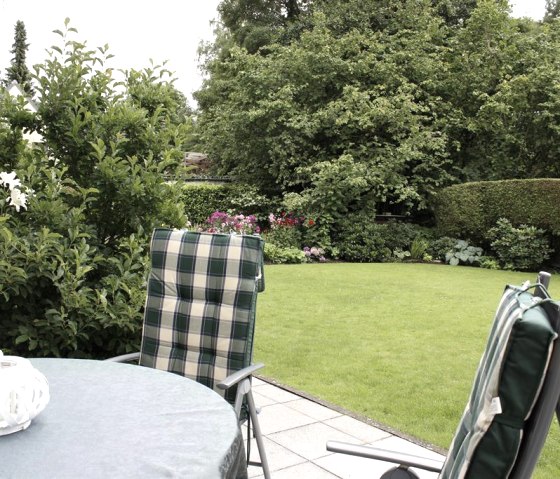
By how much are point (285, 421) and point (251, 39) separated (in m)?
15.2

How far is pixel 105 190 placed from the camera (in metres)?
3.08

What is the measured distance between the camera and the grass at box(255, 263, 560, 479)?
3682 mm

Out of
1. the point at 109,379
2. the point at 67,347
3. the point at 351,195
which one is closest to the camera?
the point at 109,379

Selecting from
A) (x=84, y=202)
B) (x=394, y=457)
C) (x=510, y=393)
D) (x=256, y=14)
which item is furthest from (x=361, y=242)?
(x=510, y=393)

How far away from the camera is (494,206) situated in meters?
11.4

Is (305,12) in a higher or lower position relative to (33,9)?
higher

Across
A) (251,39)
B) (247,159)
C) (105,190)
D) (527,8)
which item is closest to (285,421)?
(105,190)

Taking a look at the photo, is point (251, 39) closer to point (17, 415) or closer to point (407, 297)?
point (407, 297)

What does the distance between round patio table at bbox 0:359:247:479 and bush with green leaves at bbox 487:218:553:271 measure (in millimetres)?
10300

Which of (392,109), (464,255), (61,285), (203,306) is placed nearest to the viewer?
(203,306)

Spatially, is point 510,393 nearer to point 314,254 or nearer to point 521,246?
point 314,254

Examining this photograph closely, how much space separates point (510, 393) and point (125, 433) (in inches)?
35.0

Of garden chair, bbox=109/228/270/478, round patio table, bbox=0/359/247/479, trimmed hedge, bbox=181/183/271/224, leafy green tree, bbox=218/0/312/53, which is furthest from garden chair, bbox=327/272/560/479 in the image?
leafy green tree, bbox=218/0/312/53

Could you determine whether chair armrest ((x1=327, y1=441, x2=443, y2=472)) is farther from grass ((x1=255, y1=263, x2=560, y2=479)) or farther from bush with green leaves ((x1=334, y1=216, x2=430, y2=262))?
bush with green leaves ((x1=334, y1=216, x2=430, y2=262))
